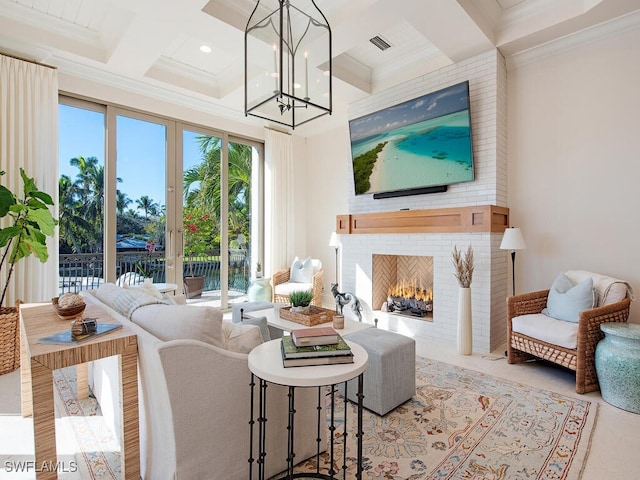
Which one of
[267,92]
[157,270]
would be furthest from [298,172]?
[267,92]

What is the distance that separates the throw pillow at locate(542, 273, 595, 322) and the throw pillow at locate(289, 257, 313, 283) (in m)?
3.07

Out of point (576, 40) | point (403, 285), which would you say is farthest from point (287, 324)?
point (576, 40)

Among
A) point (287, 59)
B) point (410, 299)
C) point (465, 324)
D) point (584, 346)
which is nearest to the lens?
point (287, 59)

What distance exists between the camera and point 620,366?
7.16ft

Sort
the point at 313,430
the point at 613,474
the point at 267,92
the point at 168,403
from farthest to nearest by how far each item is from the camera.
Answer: the point at 267,92
the point at 313,430
the point at 613,474
the point at 168,403

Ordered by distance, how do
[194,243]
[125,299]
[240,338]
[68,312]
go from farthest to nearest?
[194,243]
[125,299]
[68,312]
[240,338]

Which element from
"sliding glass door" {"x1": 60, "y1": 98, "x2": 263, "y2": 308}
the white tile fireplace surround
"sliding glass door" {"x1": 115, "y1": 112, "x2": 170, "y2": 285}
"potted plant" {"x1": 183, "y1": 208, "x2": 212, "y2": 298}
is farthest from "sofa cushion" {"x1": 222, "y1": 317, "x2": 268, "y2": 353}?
"potted plant" {"x1": 183, "y1": 208, "x2": 212, "y2": 298}

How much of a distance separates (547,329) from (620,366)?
484 mm

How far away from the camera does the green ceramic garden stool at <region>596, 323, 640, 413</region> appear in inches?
84.3

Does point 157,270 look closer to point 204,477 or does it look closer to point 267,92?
point 267,92

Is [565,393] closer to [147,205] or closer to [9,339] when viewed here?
[9,339]

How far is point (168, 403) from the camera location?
1.26 metres

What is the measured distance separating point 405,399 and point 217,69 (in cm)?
413

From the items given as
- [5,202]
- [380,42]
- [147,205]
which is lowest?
[5,202]
